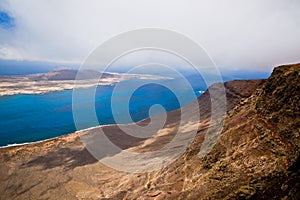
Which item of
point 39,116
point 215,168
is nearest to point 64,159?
point 215,168

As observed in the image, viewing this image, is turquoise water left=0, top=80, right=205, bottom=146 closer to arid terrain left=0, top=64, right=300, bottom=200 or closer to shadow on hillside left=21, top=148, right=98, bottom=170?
shadow on hillside left=21, top=148, right=98, bottom=170

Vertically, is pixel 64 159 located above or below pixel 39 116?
below

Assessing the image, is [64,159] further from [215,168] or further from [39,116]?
[39,116]

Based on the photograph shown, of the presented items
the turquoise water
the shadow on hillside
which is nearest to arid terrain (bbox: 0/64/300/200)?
the shadow on hillside

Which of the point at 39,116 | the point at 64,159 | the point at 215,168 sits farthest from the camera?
the point at 39,116

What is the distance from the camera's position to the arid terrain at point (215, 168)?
1659 centimetres

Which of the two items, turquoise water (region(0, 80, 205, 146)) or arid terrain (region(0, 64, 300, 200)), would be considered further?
turquoise water (region(0, 80, 205, 146))

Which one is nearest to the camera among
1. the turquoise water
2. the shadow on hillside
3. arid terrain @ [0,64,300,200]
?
arid terrain @ [0,64,300,200]

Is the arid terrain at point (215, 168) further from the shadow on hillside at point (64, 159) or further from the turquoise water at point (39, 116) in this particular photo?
the turquoise water at point (39, 116)

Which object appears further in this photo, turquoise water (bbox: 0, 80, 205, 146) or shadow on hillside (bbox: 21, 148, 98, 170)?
turquoise water (bbox: 0, 80, 205, 146)

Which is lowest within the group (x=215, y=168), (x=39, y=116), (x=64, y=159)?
(x=64, y=159)

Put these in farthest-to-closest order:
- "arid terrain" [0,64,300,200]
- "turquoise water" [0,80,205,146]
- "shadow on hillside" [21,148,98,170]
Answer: "turquoise water" [0,80,205,146] → "shadow on hillside" [21,148,98,170] → "arid terrain" [0,64,300,200]

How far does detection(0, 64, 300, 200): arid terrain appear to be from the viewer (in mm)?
16594

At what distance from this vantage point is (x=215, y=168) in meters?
21.8
